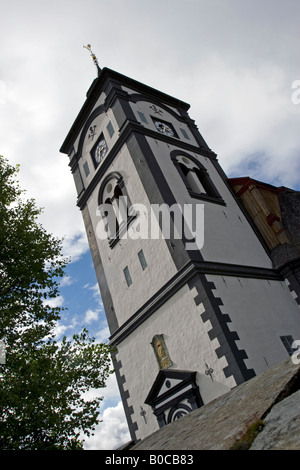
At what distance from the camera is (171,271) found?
12.5m

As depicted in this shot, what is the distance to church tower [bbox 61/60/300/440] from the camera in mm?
10638

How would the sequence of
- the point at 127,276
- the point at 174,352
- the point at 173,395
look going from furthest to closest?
the point at 127,276 < the point at 174,352 < the point at 173,395

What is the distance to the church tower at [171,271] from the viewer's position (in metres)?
10.6

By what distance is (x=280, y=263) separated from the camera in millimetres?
14633

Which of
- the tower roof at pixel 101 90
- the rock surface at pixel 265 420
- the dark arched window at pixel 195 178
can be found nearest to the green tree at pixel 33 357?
the rock surface at pixel 265 420

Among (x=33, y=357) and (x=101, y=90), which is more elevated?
(x=101, y=90)

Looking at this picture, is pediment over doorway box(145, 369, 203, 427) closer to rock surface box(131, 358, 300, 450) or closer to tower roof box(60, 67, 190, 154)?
rock surface box(131, 358, 300, 450)

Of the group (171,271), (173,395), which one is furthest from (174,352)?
(171,271)

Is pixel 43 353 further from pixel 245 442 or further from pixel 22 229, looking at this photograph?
pixel 245 442

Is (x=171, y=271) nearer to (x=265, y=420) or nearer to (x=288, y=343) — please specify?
(x=288, y=343)

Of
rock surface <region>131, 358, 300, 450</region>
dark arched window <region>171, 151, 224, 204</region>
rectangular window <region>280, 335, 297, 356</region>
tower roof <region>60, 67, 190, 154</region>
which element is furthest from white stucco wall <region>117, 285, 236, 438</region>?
tower roof <region>60, 67, 190, 154</region>

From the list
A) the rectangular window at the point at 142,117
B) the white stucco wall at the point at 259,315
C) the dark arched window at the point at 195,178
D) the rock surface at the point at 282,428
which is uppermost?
the rectangular window at the point at 142,117

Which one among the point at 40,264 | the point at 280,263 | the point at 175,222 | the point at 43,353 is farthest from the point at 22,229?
the point at 280,263

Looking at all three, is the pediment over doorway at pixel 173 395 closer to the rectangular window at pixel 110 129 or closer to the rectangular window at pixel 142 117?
the rectangular window at pixel 110 129
